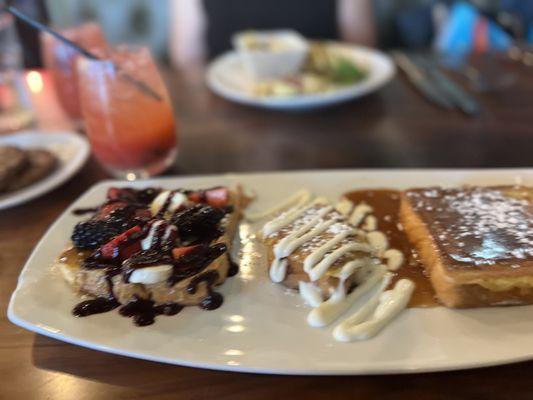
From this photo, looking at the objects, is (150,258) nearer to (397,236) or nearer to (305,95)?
(397,236)

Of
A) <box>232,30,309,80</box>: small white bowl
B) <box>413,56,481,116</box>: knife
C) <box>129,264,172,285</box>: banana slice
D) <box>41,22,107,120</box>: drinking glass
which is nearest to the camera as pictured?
<box>129,264,172,285</box>: banana slice

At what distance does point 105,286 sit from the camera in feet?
2.88

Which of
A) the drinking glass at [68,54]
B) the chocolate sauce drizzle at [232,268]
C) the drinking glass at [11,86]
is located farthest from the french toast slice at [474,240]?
the drinking glass at [11,86]

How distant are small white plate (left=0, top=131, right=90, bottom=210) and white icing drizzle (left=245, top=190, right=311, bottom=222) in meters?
0.58

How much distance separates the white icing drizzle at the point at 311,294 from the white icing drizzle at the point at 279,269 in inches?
1.6

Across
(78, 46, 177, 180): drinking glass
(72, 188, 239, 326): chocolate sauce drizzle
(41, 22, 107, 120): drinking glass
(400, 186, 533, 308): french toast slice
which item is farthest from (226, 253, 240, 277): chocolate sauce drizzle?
(41, 22, 107, 120): drinking glass

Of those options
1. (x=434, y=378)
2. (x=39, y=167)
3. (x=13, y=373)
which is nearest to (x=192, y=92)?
(x=39, y=167)

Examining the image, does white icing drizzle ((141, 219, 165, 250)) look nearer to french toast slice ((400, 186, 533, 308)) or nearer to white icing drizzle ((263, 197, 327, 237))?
white icing drizzle ((263, 197, 327, 237))

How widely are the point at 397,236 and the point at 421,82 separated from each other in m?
1.03

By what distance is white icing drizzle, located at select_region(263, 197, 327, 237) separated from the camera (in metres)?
1.00

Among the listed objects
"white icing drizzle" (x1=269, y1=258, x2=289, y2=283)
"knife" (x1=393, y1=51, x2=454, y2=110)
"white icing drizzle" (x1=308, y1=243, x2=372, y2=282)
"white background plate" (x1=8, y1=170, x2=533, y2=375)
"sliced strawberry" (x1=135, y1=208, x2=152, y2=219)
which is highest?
"knife" (x1=393, y1=51, x2=454, y2=110)

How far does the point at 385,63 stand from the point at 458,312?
1314mm

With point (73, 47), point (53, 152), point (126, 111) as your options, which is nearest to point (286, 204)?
point (126, 111)

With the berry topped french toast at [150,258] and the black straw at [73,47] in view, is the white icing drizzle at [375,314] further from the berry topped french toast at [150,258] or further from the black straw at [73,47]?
the black straw at [73,47]
